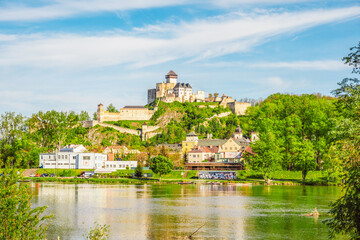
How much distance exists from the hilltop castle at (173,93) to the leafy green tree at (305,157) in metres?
91.2

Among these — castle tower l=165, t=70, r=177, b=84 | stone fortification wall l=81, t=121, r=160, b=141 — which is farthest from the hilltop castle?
stone fortification wall l=81, t=121, r=160, b=141

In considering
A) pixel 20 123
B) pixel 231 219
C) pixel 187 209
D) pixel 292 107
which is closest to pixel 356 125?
pixel 231 219

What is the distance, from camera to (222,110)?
477ft

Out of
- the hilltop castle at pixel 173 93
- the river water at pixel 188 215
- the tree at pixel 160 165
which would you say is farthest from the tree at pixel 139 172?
the hilltop castle at pixel 173 93

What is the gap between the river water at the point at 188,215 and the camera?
27.5 m

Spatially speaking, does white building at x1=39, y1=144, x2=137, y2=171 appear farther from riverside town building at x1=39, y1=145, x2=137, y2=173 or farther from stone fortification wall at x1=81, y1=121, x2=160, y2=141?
stone fortification wall at x1=81, y1=121, x2=160, y2=141

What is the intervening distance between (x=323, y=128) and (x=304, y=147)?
5054 millimetres

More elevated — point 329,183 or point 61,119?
point 61,119

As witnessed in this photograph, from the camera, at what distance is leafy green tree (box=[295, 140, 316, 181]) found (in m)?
64.5

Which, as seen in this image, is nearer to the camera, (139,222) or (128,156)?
(139,222)

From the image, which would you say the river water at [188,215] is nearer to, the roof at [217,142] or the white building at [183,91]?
the roof at [217,142]

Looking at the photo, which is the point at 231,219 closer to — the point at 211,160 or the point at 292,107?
the point at 292,107

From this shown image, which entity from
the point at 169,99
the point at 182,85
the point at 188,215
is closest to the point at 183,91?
the point at 182,85

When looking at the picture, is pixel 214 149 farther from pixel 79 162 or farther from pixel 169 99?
pixel 169 99
